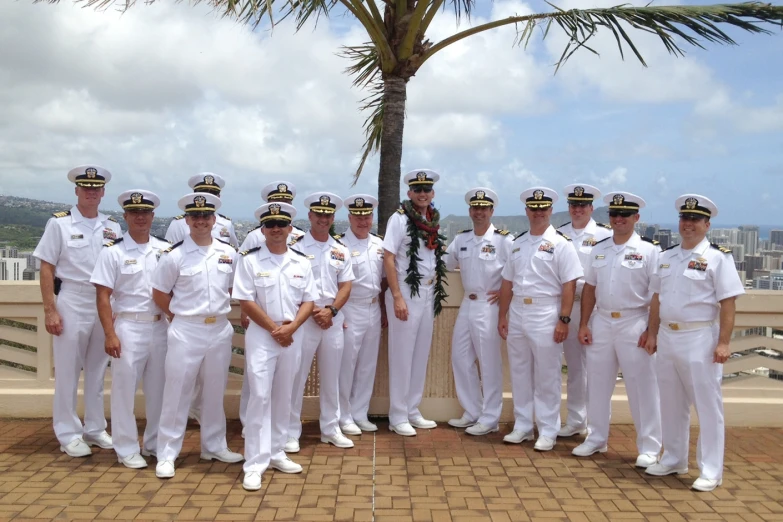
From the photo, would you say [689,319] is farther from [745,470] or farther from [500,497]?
[500,497]

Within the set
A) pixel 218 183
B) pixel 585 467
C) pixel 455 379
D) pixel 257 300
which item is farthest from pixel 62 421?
pixel 585 467

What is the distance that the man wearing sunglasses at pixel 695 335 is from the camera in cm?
519

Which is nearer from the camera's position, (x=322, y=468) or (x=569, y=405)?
(x=322, y=468)

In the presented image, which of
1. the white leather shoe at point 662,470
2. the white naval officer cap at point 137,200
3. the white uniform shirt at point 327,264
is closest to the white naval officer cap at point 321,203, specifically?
the white uniform shirt at point 327,264

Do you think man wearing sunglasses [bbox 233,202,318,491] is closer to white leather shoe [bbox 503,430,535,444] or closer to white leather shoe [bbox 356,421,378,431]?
white leather shoe [bbox 356,421,378,431]

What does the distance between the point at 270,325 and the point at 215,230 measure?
1.98 metres

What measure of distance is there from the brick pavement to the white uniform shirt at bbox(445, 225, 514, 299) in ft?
4.58

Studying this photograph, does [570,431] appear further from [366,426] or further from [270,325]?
[270,325]

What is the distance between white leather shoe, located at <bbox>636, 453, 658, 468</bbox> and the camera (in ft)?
18.5

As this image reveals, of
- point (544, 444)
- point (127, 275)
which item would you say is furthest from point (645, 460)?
point (127, 275)

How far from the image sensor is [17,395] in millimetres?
6805

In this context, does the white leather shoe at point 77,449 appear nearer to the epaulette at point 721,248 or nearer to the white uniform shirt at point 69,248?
the white uniform shirt at point 69,248

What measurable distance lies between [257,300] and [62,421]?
6.80 feet

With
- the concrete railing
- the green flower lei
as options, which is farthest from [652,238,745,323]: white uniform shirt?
the green flower lei
